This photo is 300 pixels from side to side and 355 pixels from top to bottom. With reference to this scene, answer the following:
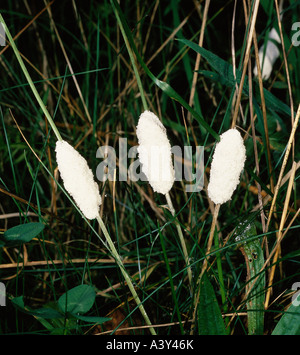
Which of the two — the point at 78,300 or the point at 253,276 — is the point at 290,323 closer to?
the point at 253,276

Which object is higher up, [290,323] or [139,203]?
[139,203]

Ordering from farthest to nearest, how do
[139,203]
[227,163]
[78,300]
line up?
1. [139,203]
2. [78,300]
3. [227,163]

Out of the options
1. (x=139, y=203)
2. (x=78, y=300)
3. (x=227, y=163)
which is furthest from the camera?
(x=139, y=203)

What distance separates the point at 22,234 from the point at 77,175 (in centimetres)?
17

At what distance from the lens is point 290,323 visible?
1.61 feet

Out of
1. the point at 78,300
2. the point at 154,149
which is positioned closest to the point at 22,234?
the point at 78,300

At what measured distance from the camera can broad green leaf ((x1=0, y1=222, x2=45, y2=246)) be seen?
506 mm

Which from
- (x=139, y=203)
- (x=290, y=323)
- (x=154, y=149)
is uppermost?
(x=154, y=149)

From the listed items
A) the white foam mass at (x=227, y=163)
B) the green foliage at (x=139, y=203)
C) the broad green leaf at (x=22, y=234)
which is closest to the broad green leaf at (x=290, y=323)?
the green foliage at (x=139, y=203)

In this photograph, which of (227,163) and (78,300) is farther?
(78,300)

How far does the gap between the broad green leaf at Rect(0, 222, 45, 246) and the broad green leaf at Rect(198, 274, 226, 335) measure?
23 cm

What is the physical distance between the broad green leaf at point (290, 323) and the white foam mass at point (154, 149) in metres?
0.23

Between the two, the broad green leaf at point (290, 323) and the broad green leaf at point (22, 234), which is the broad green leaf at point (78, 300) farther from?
the broad green leaf at point (290, 323)
